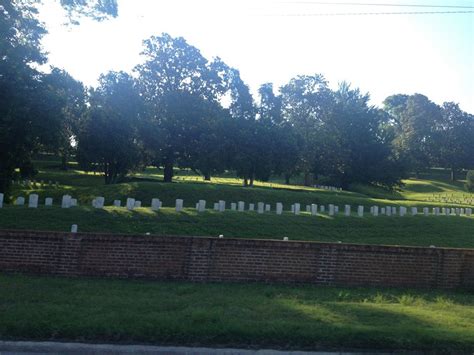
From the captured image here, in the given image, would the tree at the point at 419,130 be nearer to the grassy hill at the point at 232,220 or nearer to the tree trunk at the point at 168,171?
the tree trunk at the point at 168,171

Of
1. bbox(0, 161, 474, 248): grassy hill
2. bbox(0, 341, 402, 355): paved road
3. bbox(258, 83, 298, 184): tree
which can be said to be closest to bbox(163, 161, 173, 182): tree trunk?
bbox(258, 83, 298, 184): tree

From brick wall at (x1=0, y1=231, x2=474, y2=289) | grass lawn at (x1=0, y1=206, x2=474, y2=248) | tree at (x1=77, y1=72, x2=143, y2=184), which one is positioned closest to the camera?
brick wall at (x1=0, y1=231, x2=474, y2=289)

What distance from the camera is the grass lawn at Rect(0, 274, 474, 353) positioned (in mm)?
5941

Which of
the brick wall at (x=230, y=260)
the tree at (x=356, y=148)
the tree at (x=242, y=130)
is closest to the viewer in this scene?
the brick wall at (x=230, y=260)

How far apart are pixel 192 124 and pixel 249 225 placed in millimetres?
21925

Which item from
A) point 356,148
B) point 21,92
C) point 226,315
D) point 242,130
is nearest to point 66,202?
point 21,92

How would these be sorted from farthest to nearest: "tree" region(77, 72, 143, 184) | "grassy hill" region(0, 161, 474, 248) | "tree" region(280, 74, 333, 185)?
"tree" region(280, 74, 333, 185) < "tree" region(77, 72, 143, 184) < "grassy hill" region(0, 161, 474, 248)

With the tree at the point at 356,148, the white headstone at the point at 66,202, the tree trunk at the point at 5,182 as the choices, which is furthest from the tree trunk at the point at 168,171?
the tree at the point at 356,148

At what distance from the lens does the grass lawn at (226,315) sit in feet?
19.5

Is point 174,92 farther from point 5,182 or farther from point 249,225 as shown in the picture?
point 249,225

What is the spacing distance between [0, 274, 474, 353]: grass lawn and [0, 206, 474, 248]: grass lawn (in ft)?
25.9

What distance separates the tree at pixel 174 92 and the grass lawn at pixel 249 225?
19.7m

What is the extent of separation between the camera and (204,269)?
9.56 m

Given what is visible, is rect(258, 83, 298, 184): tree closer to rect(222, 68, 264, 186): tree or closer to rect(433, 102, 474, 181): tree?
rect(222, 68, 264, 186): tree
